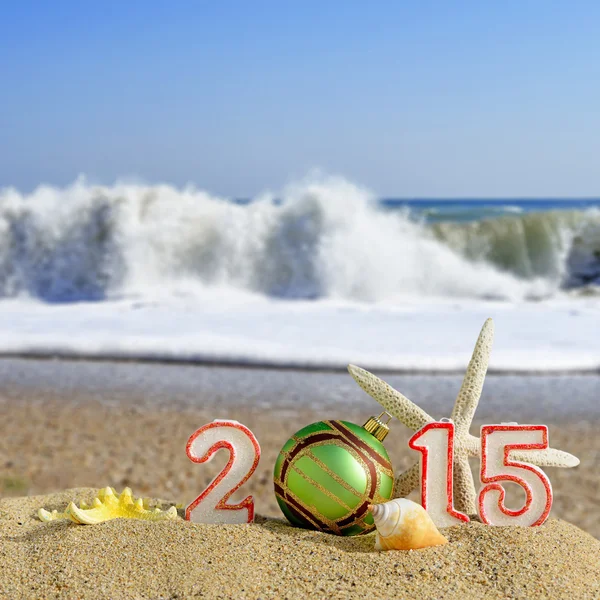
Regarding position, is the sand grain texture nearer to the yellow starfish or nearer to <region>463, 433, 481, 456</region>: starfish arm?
the yellow starfish

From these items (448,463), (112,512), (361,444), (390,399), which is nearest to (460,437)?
(448,463)

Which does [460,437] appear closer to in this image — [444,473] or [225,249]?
[444,473]

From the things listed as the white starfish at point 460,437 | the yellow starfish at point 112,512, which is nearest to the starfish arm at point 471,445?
the white starfish at point 460,437

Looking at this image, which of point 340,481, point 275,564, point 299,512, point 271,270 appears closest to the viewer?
point 275,564

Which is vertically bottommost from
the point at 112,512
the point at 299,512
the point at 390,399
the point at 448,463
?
the point at 112,512

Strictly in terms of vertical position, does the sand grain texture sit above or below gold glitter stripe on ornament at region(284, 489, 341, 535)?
below

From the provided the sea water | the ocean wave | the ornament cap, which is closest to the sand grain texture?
the ornament cap
